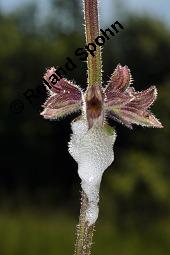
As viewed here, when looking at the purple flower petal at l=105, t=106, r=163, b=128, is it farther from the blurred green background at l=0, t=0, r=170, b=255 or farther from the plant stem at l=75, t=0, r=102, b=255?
the blurred green background at l=0, t=0, r=170, b=255

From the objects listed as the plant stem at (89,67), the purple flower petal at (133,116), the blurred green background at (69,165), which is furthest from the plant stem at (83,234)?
the blurred green background at (69,165)

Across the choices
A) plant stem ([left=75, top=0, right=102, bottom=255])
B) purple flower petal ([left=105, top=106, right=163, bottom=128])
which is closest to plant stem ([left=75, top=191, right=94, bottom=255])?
plant stem ([left=75, top=0, right=102, bottom=255])

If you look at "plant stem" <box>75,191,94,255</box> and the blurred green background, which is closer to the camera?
"plant stem" <box>75,191,94,255</box>

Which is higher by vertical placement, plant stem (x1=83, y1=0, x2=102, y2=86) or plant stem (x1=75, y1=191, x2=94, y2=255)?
plant stem (x1=83, y1=0, x2=102, y2=86)

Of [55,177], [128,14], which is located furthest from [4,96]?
[128,14]

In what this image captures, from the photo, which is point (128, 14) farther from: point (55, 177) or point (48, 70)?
point (48, 70)

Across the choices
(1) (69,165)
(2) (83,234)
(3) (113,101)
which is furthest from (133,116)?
(1) (69,165)
